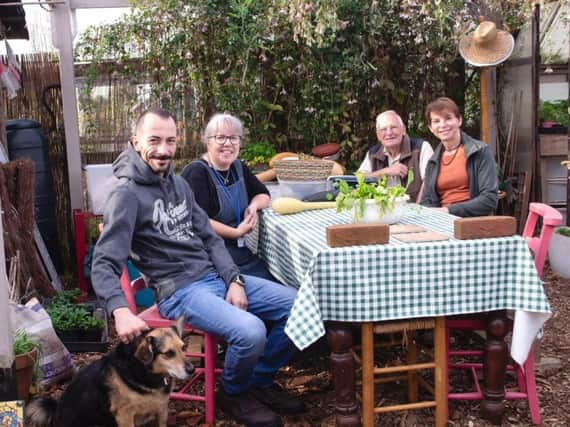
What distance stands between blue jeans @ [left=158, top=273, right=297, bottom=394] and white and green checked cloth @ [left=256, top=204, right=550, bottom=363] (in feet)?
1.15

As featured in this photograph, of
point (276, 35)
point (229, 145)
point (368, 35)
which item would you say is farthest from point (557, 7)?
point (229, 145)

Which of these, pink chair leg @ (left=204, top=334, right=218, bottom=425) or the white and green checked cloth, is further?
pink chair leg @ (left=204, top=334, right=218, bottom=425)

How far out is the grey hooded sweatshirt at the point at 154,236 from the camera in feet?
9.68

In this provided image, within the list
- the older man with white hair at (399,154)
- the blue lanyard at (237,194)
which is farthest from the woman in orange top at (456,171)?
the blue lanyard at (237,194)

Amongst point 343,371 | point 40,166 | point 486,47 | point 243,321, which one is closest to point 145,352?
point 243,321

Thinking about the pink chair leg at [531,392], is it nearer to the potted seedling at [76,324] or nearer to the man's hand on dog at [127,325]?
the man's hand on dog at [127,325]

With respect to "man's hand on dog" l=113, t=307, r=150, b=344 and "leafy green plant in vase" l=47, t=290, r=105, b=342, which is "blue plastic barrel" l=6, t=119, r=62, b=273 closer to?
"leafy green plant in vase" l=47, t=290, r=105, b=342

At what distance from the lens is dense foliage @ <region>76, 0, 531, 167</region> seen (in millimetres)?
6328

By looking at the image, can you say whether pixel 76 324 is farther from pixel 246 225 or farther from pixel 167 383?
pixel 167 383

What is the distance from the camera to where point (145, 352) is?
281cm

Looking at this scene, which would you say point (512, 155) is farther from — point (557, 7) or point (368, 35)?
point (368, 35)

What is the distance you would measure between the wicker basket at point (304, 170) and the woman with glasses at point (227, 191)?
1.17ft

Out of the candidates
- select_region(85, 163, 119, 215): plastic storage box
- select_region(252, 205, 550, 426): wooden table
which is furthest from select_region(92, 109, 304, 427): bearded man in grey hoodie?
select_region(85, 163, 119, 215): plastic storage box

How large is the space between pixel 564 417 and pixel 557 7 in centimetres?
528
